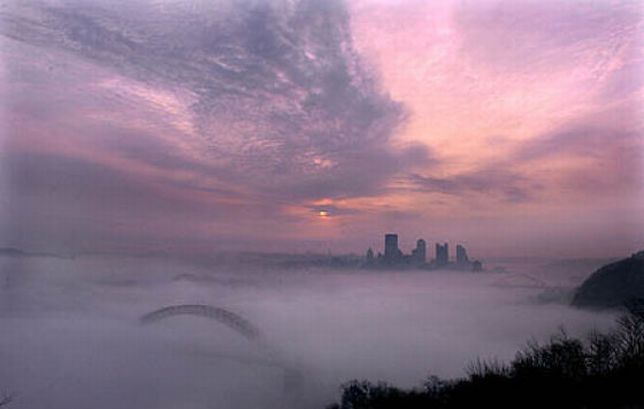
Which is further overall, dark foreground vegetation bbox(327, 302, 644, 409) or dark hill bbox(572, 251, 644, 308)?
dark hill bbox(572, 251, 644, 308)

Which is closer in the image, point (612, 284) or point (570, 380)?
point (570, 380)

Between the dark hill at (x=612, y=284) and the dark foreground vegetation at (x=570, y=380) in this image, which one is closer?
the dark foreground vegetation at (x=570, y=380)

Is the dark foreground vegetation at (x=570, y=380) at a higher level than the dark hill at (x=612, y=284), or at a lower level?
lower

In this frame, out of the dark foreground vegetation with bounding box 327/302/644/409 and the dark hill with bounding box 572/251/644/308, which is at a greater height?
the dark hill with bounding box 572/251/644/308

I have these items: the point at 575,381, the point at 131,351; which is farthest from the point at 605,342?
A: the point at 131,351

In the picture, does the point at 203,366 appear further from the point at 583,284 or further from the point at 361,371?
the point at 583,284
